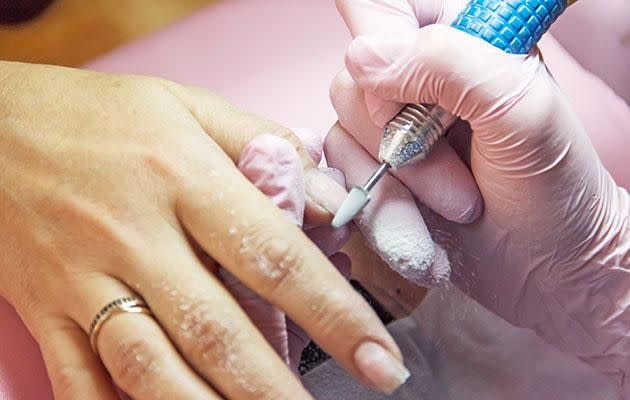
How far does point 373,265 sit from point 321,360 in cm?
11

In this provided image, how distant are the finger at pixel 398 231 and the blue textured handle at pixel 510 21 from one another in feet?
0.49

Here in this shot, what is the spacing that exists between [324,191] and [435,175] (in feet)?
0.34

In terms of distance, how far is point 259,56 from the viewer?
1.07 meters

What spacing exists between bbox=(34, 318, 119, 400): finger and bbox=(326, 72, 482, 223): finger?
28 cm

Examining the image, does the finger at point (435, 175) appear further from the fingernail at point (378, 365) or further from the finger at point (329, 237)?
the fingernail at point (378, 365)

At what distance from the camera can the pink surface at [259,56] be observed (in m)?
1.00

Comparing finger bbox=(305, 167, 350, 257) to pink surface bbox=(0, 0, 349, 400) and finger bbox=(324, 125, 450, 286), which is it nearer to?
finger bbox=(324, 125, 450, 286)

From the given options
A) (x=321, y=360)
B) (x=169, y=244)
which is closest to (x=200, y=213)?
(x=169, y=244)

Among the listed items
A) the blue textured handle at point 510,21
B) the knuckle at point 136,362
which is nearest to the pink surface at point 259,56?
the blue textured handle at point 510,21

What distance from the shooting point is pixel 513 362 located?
810mm

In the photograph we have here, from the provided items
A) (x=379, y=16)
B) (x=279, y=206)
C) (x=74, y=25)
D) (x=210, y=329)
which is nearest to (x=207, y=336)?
(x=210, y=329)

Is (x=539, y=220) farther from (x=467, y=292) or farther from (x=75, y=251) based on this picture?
(x=75, y=251)

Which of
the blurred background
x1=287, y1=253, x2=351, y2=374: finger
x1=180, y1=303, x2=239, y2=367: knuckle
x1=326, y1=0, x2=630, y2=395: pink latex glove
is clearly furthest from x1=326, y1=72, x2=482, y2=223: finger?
the blurred background

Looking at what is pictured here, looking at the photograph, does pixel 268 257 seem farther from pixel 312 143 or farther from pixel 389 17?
pixel 389 17
